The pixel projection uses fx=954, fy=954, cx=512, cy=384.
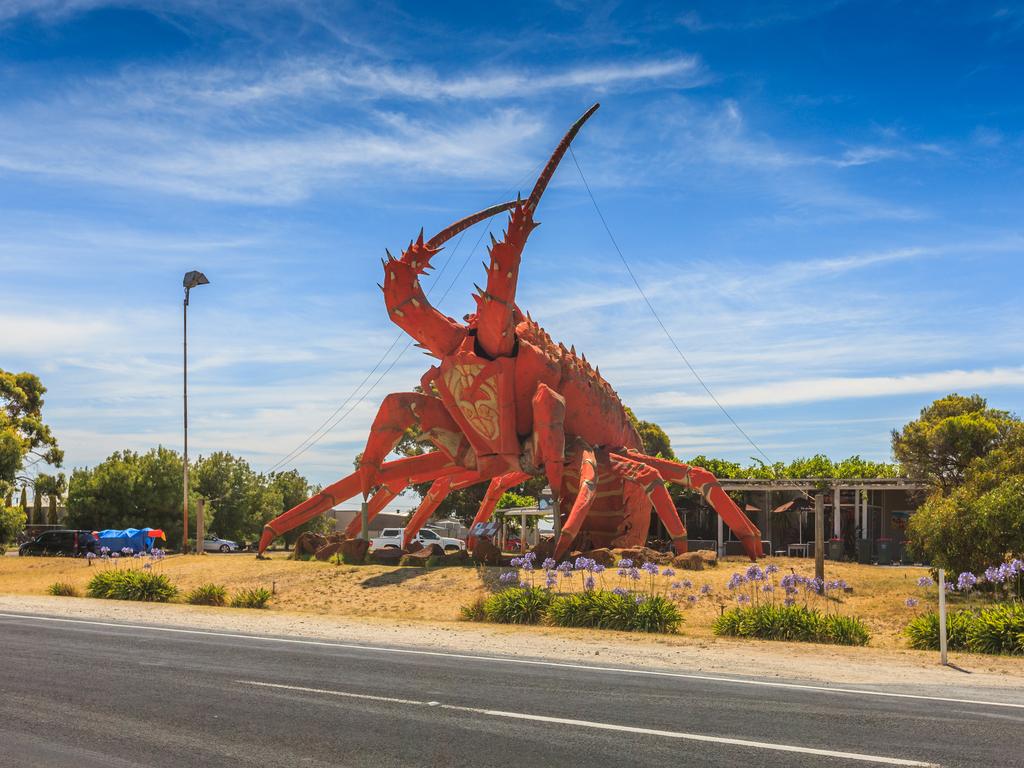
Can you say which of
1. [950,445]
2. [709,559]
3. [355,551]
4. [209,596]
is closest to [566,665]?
[209,596]

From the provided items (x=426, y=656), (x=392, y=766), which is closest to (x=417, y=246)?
(x=426, y=656)

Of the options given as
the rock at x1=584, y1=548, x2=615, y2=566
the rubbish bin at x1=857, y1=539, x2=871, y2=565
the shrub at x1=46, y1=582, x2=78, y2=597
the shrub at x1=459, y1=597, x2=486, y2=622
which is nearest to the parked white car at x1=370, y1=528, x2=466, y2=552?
the rubbish bin at x1=857, y1=539, x2=871, y2=565

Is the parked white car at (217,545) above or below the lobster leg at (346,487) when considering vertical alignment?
below

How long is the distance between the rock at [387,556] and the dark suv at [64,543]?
65.5ft

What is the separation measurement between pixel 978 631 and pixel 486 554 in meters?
12.4

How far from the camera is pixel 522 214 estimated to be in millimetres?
20672

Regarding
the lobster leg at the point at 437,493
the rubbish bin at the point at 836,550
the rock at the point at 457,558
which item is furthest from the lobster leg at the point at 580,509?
the rubbish bin at the point at 836,550

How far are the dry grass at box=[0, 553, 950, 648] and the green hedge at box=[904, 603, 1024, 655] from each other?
53 centimetres

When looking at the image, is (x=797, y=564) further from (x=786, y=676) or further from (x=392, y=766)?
(x=392, y=766)

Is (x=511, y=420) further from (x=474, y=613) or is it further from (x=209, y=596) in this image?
(x=209, y=596)

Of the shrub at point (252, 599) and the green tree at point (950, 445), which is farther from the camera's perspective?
the green tree at point (950, 445)

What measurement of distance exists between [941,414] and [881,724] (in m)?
33.8

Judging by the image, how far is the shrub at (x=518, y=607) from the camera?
55.4 ft

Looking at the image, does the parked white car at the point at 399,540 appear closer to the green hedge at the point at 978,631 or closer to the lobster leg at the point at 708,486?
the lobster leg at the point at 708,486
